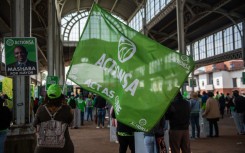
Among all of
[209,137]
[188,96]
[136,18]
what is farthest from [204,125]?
[136,18]

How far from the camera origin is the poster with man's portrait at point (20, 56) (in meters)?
7.31

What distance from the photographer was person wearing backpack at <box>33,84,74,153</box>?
151 inches

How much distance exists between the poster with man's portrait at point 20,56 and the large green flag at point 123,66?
3496 millimetres

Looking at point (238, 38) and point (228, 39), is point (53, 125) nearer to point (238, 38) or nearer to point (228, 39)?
point (238, 38)

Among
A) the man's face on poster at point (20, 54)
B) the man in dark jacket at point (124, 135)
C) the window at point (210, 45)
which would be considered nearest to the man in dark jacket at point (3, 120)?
the man's face on poster at point (20, 54)

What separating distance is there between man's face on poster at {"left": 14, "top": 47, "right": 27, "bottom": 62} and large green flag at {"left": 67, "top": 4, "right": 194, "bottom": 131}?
3.50 m

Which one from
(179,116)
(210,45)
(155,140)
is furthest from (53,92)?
(210,45)

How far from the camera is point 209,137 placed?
12.4m

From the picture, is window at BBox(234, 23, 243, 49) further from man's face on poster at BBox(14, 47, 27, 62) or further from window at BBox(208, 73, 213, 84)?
window at BBox(208, 73, 213, 84)

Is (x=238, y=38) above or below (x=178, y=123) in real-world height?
above

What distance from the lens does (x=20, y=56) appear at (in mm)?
7344

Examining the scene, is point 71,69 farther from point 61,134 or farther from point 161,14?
point 161,14

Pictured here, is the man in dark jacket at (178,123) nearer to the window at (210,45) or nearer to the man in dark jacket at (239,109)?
the man in dark jacket at (239,109)

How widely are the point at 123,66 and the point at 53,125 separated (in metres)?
1.10
